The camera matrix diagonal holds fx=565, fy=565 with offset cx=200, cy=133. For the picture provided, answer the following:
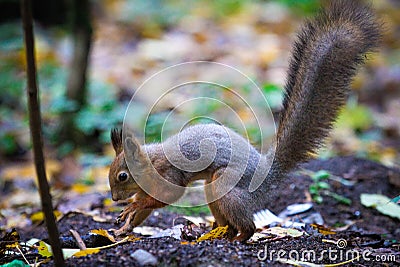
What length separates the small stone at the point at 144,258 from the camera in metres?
1.95

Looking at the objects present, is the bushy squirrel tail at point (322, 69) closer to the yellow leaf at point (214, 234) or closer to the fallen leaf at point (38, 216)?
the yellow leaf at point (214, 234)

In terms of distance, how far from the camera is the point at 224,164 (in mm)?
2578

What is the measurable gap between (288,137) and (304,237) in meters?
0.47

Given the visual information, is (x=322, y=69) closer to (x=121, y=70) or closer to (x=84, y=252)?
(x=84, y=252)

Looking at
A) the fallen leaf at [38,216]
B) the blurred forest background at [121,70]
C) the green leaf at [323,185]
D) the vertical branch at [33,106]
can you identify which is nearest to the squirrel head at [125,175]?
the fallen leaf at [38,216]

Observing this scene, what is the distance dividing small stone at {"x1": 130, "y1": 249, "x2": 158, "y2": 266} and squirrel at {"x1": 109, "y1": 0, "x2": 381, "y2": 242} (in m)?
0.56

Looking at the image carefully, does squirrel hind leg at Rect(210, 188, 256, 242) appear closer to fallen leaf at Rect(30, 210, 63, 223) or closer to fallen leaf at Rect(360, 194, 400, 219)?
fallen leaf at Rect(360, 194, 400, 219)

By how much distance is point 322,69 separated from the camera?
2.56m

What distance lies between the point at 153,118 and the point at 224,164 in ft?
7.19

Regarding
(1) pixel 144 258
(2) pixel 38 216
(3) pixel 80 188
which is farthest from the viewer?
(3) pixel 80 188

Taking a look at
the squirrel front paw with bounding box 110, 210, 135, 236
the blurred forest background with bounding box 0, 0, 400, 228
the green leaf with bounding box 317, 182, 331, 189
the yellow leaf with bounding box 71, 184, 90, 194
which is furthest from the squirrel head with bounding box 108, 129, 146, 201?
the yellow leaf with bounding box 71, 184, 90, 194

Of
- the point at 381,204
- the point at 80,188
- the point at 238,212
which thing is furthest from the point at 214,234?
the point at 80,188

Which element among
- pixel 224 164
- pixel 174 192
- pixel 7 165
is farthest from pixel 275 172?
pixel 7 165

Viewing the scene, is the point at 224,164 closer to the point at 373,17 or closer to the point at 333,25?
the point at 333,25
